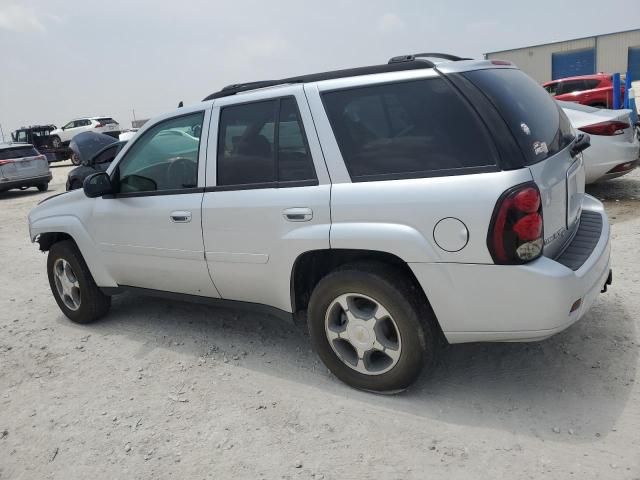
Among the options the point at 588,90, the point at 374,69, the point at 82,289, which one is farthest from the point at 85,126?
the point at 374,69

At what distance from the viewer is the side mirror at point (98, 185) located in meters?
4.05

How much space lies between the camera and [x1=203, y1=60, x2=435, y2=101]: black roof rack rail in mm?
2914

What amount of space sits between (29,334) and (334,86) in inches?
139

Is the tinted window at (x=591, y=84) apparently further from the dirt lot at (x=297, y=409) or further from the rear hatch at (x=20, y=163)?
the rear hatch at (x=20, y=163)

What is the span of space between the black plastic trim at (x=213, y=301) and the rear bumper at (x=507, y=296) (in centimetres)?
107

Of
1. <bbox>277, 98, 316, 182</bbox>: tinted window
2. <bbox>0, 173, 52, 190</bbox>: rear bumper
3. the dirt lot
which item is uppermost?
<bbox>277, 98, 316, 182</bbox>: tinted window

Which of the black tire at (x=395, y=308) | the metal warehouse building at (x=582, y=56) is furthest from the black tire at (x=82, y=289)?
the metal warehouse building at (x=582, y=56)

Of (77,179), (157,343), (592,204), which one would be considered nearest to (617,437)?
(592,204)

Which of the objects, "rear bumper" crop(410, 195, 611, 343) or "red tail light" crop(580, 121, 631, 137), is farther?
"red tail light" crop(580, 121, 631, 137)

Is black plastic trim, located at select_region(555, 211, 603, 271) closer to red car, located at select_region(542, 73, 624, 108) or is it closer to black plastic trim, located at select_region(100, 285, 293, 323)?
black plastic trim, located at select_region(100, 285, 293, 323)

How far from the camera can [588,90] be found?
16.0m

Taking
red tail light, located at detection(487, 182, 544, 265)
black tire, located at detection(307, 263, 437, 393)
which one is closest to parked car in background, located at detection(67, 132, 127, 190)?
black tire, located at detection(307, 263, 437, 393)

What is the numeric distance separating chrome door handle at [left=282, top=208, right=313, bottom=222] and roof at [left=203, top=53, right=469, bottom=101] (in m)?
0.81

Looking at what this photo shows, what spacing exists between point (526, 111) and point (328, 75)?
116 cm
